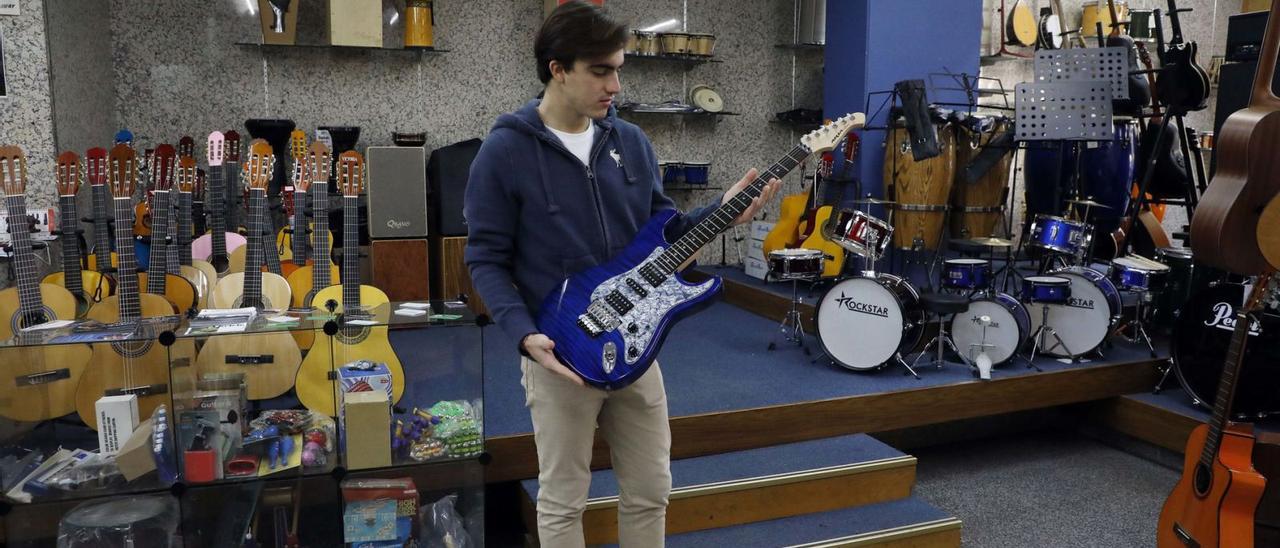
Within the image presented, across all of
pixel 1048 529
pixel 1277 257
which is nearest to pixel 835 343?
pixel 1048 529

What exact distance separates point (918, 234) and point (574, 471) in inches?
157

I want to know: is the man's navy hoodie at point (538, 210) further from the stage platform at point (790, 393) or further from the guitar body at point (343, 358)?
the stage platform at point (790, 393)

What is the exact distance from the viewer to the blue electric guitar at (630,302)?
181 centimetres

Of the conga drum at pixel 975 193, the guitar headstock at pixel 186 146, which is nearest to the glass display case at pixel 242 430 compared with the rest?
the guitar headstock at pixel 186 146

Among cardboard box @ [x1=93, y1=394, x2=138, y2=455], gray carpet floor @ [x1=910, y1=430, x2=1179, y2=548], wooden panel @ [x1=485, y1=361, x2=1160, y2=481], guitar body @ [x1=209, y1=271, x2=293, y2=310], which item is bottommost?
gray carpet floor @ [x1=910, y1=430, x2=1179, y2=548]

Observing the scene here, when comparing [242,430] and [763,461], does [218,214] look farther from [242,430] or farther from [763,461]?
[763,461]

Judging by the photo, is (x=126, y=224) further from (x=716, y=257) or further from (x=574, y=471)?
(x=716, y=257)

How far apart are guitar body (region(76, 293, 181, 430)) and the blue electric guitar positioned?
132 cm

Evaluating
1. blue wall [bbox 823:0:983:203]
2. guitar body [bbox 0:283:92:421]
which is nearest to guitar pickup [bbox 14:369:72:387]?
guitar body [bbox 0:283:92:421]

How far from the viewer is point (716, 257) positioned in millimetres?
7371

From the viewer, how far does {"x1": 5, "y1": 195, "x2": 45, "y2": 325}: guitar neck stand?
3275 millimetres

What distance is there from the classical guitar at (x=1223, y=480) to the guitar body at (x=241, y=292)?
142 inches

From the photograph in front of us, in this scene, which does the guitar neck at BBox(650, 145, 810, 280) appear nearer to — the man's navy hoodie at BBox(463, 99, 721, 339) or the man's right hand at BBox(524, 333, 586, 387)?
the man's navy hoodie at BBox(463, 99, 721, 339)

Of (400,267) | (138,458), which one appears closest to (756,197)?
(138,458)
